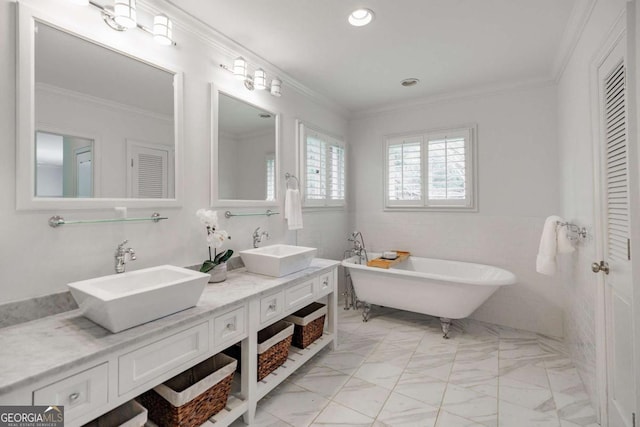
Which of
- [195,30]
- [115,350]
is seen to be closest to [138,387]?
[115,350]

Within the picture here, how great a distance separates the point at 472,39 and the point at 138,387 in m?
2.98

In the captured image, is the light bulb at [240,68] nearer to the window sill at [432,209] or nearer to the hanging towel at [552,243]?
the window sill at [432,209]

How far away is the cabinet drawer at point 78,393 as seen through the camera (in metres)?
0.95

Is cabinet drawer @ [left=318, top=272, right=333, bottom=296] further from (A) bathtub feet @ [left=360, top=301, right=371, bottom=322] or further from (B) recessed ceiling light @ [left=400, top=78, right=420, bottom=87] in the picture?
(B) recessed ceiling light @ [left=400, top=78, right=420, bottom=87]

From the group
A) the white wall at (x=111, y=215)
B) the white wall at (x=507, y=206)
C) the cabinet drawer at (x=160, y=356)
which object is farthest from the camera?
the white wall at (x=507, y=206)

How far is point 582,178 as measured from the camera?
6.70 ft

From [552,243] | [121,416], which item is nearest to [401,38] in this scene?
[552,243]

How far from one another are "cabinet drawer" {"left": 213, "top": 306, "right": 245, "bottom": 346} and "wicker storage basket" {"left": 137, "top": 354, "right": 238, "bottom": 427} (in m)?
0.17

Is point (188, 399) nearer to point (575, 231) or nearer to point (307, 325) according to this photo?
point (307, 325)

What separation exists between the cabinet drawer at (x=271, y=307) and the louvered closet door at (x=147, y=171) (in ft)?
3.00

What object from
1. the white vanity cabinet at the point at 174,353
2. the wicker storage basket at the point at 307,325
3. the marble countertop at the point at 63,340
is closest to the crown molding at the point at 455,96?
the white vanity cabinet at the point at 174,353

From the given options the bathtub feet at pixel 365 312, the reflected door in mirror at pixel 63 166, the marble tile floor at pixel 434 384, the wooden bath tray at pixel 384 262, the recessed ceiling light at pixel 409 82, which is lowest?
the marble tile floor at pixel 434 384

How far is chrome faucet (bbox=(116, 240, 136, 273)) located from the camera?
1.59 meters

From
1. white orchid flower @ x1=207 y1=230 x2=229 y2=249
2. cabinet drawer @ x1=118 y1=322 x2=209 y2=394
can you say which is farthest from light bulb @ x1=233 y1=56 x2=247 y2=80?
A: cabinet drawer @ x1=118 y1=322 x2=209 y2=394
